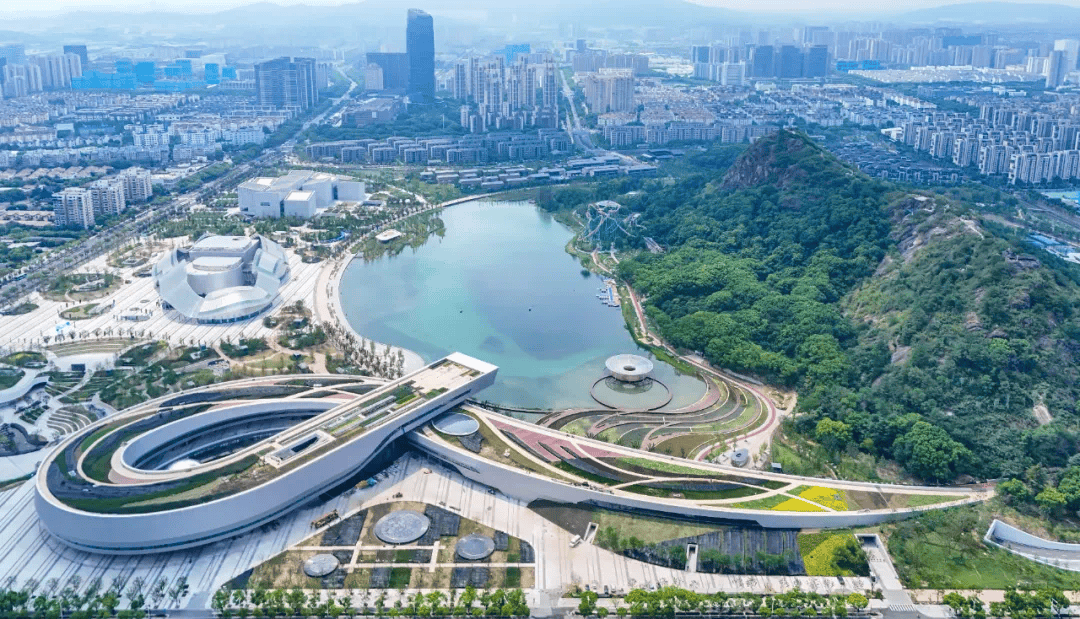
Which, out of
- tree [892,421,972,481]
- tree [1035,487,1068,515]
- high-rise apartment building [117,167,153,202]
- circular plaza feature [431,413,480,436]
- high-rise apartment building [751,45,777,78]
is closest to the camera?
tree [1035,487,1068,515]

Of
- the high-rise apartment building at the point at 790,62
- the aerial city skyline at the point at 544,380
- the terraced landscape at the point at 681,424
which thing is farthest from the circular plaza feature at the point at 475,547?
the high-rise apartment building at the point at 790,62

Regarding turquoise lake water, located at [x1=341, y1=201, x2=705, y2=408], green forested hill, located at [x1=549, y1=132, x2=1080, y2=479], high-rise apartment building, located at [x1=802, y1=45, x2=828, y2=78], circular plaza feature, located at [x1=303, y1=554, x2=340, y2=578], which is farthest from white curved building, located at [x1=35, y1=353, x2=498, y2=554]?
high-rise apartment building, located at [x1=802, y1=45, x2=828, y2=78]

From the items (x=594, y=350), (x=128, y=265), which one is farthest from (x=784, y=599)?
(x=128, y=265)

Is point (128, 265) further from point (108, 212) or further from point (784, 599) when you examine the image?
point (784, 599)

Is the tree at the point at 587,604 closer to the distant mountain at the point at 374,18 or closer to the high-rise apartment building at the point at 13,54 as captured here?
→ the high-rise apartment building at the point at 13,54

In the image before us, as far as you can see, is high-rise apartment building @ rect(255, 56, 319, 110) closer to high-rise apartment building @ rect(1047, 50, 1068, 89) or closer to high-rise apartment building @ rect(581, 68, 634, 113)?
high-rise apartment building @ rect(581, 68, 634, 113)
